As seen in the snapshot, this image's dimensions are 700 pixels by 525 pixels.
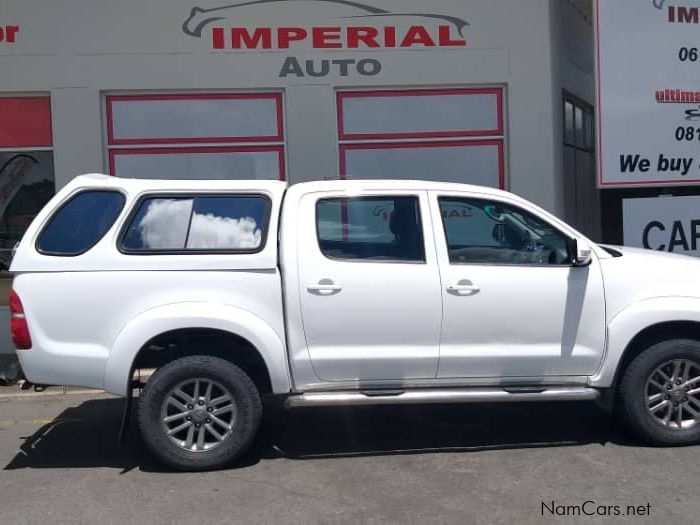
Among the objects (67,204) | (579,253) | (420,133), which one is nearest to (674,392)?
(579,253)

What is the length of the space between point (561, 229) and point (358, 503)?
2430 mm

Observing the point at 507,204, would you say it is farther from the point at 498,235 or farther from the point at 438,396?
the point at 438,396

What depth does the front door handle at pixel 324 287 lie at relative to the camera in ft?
17.7

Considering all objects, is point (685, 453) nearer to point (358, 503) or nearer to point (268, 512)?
point (358, 503)

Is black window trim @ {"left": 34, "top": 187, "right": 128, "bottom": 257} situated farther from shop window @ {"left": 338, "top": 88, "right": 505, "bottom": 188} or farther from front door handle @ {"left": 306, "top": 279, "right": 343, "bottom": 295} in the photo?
shop window @ {"left": 338, "top": 88, "right": 505, "bottom": 188}

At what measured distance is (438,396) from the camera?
214 inches

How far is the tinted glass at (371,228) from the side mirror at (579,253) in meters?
1.07

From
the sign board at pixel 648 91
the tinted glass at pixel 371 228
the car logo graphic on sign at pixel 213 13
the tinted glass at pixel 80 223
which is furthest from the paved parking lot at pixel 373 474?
the car logo graphic on sign at pixel 213 13

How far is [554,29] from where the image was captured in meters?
10.4

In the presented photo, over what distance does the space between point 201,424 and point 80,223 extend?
164 cm

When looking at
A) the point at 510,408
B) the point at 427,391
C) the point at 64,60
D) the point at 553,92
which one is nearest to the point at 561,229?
the point at 427,391

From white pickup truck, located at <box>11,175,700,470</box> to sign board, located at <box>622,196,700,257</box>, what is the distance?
14.9ft

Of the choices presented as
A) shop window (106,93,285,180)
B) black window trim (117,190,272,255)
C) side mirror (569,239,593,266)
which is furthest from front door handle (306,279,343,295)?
shop window (106,93,285,180)

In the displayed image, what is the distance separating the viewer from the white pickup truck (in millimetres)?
5305
